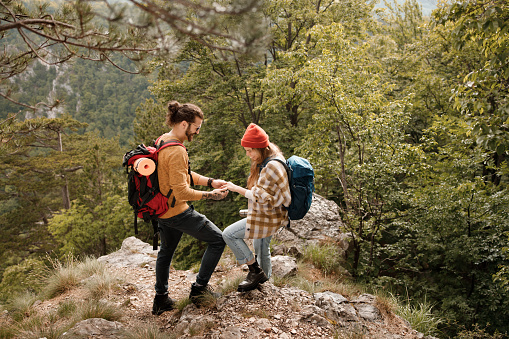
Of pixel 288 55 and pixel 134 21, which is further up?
pixel 288 55

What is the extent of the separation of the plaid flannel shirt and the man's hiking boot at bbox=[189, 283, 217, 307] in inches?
35.3

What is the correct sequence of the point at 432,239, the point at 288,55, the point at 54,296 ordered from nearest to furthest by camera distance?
the point at 54,296 → the point at 432,239 → the point at 288,55

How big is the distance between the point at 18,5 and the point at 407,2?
18.6m

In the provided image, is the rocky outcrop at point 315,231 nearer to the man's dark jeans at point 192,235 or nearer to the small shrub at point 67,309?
the man's dark jeans at point 192,235

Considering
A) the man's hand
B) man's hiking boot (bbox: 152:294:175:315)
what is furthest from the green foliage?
man's hiking boot (bbox: 152:294:175:315)

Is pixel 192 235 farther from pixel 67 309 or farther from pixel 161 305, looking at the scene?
pixel 67 309

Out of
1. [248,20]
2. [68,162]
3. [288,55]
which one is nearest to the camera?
[248,20]

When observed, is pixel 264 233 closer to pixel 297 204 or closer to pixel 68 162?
pixel 297 204

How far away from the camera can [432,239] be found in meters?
6.67

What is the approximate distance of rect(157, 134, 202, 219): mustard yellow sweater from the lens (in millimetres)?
2703

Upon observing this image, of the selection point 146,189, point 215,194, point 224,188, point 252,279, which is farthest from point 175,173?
point 252,279

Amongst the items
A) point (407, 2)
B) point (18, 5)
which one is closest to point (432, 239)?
point (18, 5)

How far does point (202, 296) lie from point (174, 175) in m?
1.41

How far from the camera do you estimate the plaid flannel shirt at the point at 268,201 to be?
2705 mm
